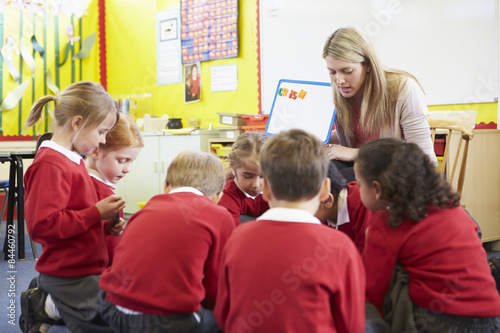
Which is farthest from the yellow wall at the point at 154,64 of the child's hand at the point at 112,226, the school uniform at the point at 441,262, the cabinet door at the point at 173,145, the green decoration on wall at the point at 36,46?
the school uniform at the point at 441,262

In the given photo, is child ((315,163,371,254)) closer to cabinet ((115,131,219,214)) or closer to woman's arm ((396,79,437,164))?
woman's arm ((396,79,437,164))

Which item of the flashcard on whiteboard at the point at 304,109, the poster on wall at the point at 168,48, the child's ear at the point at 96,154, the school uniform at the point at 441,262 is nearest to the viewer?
the school uniform at the point at 441,262

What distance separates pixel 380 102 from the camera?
1.93 metres

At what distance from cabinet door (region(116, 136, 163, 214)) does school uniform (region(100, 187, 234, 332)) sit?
10.2ft

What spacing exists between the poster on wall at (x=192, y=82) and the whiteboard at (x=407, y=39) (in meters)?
0.74

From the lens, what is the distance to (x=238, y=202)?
6.25 feet

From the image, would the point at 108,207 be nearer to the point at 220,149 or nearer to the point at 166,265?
the point at 166,265

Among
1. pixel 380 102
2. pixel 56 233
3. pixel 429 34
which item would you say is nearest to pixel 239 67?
pixel 429 34

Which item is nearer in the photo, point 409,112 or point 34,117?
point 34,117

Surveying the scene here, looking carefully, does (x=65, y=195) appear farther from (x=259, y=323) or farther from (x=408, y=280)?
(x=408, y=280)

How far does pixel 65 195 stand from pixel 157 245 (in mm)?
419

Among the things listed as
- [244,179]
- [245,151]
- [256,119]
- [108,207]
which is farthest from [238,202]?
[256,119]

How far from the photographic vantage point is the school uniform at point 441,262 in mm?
1152

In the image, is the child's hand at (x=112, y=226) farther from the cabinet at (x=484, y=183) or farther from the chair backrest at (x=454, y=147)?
the cabinet at (x=484, y=183)
